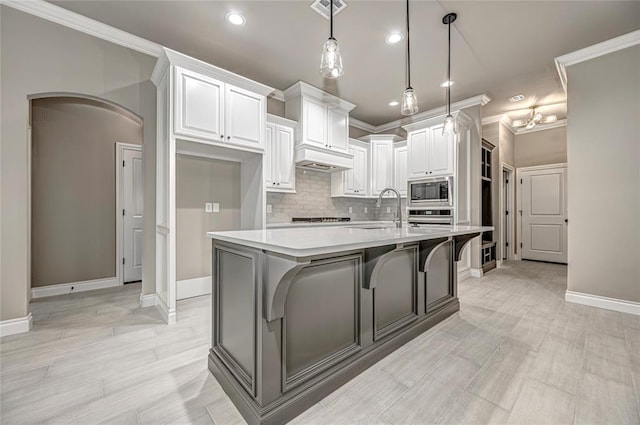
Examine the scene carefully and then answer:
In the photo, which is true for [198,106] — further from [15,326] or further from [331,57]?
[15,326]

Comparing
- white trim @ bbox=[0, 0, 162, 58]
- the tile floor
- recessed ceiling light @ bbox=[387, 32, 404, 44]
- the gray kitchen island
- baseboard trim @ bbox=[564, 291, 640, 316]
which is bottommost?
the tile floor

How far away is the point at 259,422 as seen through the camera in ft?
4.27

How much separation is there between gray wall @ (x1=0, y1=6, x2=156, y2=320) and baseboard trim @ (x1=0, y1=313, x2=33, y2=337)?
42 millimetres

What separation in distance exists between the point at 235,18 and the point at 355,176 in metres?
3.12

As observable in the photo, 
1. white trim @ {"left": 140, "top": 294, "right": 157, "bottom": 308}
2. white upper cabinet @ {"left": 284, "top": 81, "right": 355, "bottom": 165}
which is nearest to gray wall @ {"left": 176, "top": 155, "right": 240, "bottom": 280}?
white trim @ {"left": 140, "top": 294, "right": 157, "bottom": 308}

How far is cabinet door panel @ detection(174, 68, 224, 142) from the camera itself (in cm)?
269

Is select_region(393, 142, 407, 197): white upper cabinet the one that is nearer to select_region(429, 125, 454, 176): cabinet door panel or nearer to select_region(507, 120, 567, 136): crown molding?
select_region(429, 125, 454, 176): cabinet door panel

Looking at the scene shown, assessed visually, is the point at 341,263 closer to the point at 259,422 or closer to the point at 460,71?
the point at 259,422

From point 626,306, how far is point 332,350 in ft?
11.6

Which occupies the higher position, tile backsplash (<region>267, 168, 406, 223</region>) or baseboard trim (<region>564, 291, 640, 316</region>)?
tile backsplash (<region>267, 168, 406, 223</region>)

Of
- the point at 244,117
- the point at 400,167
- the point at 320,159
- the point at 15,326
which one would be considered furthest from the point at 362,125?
the point at 15,326

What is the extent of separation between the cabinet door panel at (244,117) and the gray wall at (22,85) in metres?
1.27

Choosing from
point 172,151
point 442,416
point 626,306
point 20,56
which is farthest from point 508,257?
point 20,56

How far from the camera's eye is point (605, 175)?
313 centimetres
